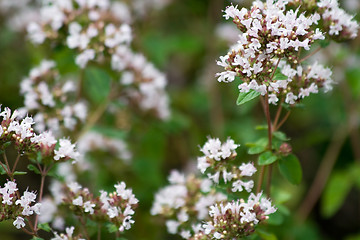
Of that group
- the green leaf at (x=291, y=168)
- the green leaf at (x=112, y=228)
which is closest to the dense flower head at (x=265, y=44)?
the green leaf at (x=291, y=168)

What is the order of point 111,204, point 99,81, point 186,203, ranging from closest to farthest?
point 111,204 → point 186,203 → point 99,81

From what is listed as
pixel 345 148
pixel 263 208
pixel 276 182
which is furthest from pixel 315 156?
pixel 263 208

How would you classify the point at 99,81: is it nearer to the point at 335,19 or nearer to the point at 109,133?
the point at 109,133

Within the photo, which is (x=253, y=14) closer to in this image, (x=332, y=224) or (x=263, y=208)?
(x=263, y=208)

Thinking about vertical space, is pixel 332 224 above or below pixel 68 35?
below

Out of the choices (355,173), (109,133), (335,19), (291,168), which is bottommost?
(291,168)

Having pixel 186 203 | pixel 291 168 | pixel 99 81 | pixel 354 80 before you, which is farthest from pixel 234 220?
pixel 354 80
